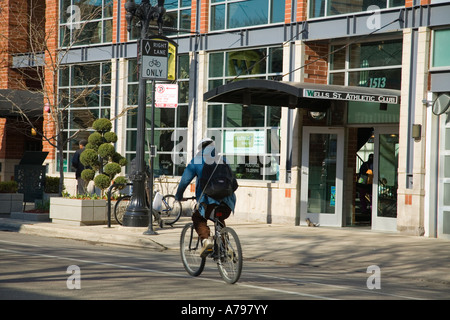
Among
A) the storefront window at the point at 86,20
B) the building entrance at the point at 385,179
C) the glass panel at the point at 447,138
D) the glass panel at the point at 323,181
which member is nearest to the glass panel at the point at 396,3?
the building entrance at the point at 385,179

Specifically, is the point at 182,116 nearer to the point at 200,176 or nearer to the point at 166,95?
the point at 166,95

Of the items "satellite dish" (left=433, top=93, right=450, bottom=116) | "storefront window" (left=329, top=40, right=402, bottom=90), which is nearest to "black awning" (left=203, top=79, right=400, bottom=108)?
"storefront window" (left=329, top=40, right=402, bottom=90)

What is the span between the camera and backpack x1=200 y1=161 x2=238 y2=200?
9.58 meters

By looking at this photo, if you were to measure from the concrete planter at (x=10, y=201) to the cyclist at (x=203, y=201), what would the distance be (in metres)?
11.8

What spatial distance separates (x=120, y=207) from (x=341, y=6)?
7403 millimetres

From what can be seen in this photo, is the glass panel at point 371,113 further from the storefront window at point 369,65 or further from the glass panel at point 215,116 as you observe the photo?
the glass panel at point 215,116

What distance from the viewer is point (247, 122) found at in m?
20.6

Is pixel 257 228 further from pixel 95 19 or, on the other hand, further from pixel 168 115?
pixel 95 19

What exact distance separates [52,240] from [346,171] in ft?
26.2

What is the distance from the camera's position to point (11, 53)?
28.5 metres

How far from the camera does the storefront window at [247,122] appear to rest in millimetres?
20000

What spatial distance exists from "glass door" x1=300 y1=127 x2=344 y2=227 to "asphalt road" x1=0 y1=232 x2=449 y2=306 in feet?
21.3

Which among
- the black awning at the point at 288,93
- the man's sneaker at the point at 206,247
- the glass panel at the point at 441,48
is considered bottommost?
the man's sneaker at the point at 206,247

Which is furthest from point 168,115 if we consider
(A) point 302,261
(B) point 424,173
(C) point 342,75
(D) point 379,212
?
(A) point 302,261
